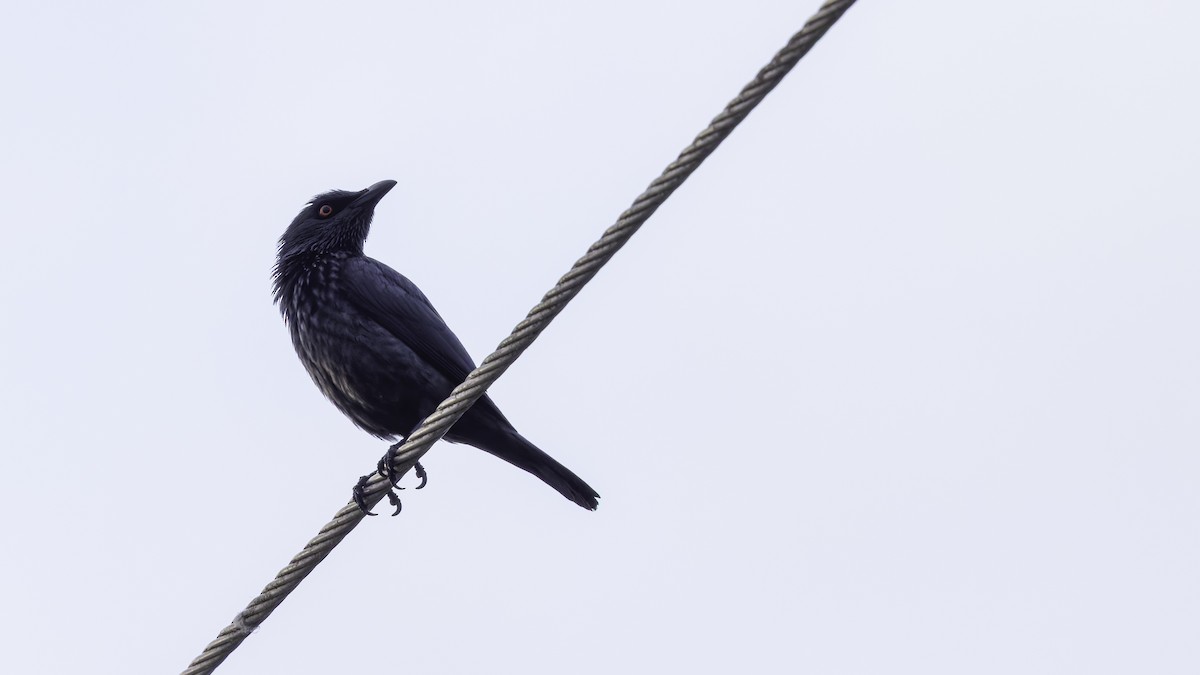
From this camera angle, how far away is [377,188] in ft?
27.3

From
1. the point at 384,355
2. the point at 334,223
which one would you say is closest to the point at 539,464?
the point at 384,355

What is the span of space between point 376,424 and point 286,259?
1337mm

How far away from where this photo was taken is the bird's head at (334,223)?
316 inches

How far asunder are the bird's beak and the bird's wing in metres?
0.74

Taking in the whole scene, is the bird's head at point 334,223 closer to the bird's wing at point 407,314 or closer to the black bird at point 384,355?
the black bird at point 384,355

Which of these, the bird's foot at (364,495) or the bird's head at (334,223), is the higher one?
the bird's head at (334,223)

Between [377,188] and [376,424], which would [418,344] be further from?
[377,188]

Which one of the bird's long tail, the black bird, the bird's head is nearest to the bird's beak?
the bird's head

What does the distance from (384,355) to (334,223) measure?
4.96 feet

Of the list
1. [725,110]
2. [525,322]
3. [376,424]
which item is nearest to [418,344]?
[376,424]

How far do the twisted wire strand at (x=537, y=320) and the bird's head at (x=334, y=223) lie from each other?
8.70 feet

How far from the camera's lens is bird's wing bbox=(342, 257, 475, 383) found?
705 cm

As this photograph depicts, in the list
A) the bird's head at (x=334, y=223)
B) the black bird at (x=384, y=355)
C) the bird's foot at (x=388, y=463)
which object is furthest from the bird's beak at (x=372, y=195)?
the bird's foot at (x=388, y=463)

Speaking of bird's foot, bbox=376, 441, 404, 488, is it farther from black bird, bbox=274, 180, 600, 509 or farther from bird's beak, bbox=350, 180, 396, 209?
bird's beak, bbox=350, 180, 396, 209
